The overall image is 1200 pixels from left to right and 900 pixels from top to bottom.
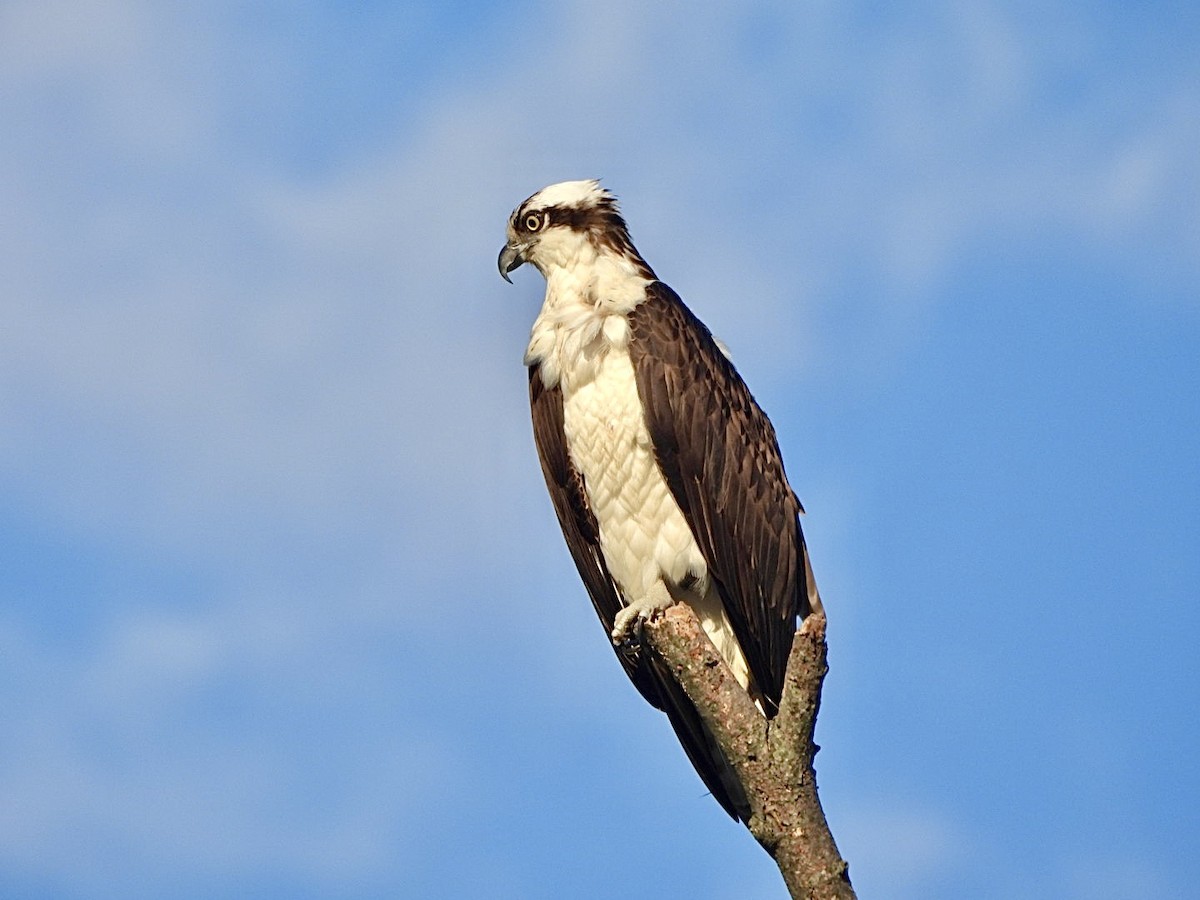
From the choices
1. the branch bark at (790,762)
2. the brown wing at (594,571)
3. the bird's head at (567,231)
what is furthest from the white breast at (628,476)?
the branch bark at (790,762)

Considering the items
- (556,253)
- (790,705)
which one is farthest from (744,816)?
(556,253)

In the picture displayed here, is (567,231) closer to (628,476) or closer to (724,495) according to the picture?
(628,476)

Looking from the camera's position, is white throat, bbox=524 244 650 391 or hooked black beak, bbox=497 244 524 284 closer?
white throat, bbox=524 244 650 391

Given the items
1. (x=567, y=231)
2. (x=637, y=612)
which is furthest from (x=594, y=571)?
(x=567, y=231)

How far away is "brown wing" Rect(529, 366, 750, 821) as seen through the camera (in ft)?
24.1

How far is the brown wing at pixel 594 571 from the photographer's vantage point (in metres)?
7.34

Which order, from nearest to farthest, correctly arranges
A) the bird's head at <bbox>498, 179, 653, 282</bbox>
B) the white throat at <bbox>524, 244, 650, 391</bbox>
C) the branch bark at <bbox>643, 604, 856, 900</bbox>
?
1. the branch bark at <bbox>643, 604, 856, 900</bbox>
2. the white throat at <bbox>524, 244, 650, 391</bbox>
3. the bird's head at <bbox>498, 179, 653, 282</bbox>

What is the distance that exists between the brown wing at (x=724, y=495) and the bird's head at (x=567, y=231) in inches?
31.0

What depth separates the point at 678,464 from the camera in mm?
7367

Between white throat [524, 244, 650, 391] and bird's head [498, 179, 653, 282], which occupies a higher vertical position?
bird's head [498, 179, 653, 282]

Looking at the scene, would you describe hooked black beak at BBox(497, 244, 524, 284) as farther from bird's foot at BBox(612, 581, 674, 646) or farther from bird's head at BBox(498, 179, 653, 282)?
bird's foot at BBox(612, 581, 674, 646)

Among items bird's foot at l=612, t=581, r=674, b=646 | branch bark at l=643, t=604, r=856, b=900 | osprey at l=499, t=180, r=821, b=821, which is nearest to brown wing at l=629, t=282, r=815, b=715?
osprey at l=499, t=180, r=821, b=821

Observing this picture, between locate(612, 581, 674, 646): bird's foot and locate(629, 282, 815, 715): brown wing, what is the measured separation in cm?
27

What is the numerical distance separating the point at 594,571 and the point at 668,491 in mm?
657
